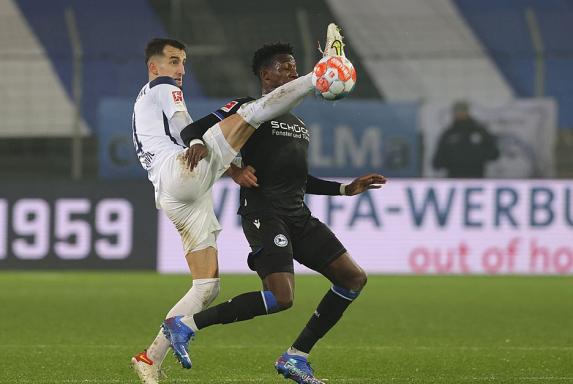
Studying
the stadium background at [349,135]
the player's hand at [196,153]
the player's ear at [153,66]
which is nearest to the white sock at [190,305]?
the player's hand at [196,153]

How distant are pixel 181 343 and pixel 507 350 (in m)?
3.52

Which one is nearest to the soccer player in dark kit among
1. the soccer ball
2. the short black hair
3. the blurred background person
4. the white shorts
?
the short black hair

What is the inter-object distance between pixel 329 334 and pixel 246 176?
3748 mm

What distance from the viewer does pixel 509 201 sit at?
58.2 feet

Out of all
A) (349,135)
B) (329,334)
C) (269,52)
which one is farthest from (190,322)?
(349,135)

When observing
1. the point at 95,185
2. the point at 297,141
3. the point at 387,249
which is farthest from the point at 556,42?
the point at 297,141

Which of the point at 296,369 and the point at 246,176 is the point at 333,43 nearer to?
the point at 246,176

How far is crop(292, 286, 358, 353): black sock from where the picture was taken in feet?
24.7

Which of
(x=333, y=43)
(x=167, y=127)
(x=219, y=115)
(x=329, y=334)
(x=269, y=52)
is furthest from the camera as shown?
(x=329, y=334)

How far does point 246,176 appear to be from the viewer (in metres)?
7.24

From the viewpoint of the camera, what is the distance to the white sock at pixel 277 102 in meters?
6.86

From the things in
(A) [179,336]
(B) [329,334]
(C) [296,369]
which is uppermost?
(A) [179,336]

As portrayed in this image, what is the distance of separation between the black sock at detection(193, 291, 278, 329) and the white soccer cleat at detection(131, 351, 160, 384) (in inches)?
14.3

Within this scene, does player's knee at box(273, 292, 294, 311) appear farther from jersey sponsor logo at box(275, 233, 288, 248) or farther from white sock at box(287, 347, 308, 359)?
white sock at box(287, 347, 308, 359)
